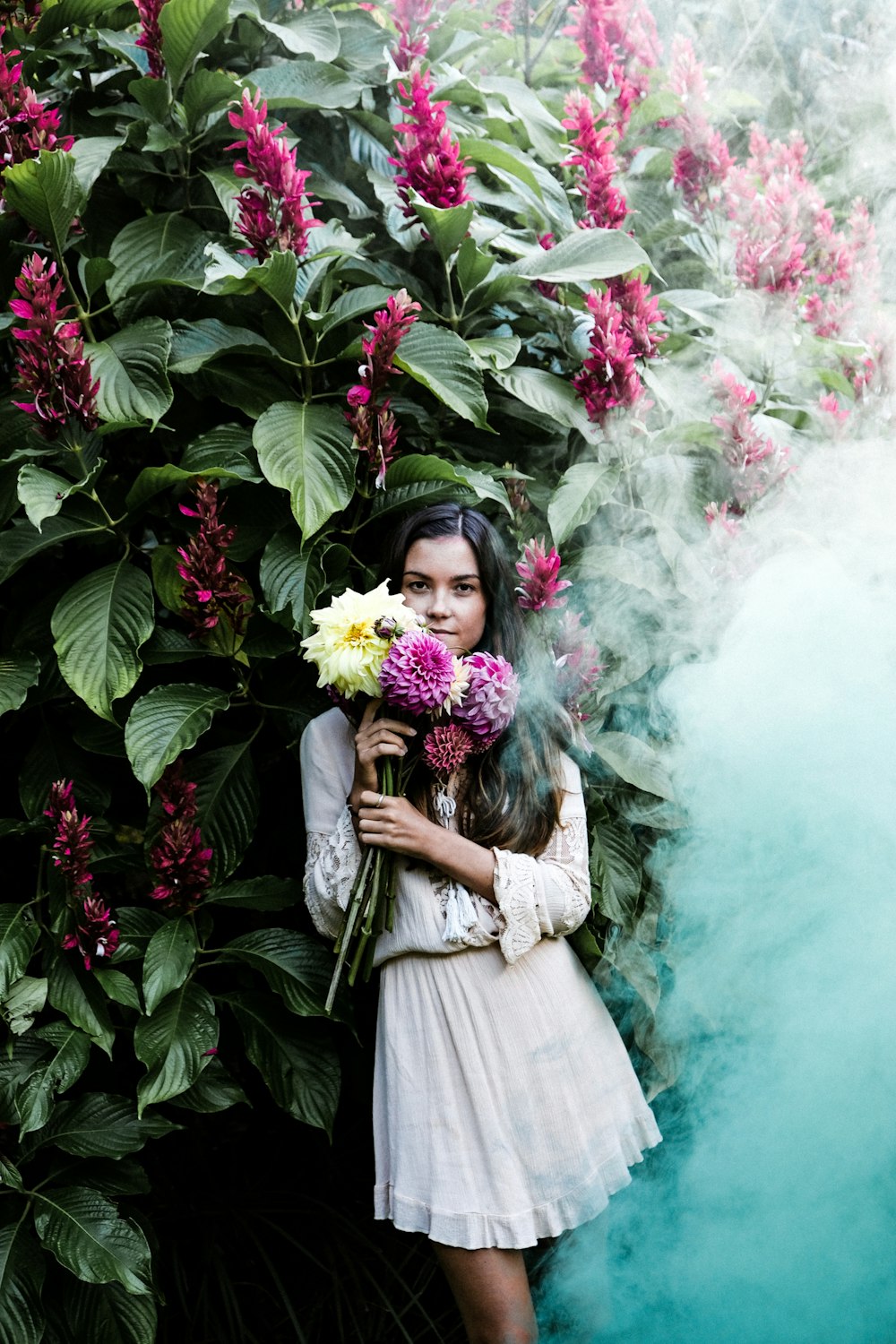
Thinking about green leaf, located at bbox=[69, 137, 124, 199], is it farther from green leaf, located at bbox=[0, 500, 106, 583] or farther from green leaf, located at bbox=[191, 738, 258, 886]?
green leaf, located at bbox=[191, 738, 258, 886]

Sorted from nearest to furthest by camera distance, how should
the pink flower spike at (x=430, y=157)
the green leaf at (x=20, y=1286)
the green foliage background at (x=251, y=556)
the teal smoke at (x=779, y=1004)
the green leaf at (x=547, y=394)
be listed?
the teal smoke at (x=779, y=1004), the green leaf at (x=20, y=1286), the green foliage background at (x=251, y=556), the pink flower spike at (x=430, y=157), the green leaf at (x=547, y=394)

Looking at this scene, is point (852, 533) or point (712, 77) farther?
point (712, 77)

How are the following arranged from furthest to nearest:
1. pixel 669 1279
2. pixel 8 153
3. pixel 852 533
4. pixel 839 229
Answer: pixel 839 229 < pixel 852 533 < pixel 8 153 < pixel 669 1279

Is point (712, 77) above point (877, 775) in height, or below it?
above

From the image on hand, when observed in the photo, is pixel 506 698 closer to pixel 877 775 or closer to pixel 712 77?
pixel 877 775

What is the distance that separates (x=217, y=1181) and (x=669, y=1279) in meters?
1.05

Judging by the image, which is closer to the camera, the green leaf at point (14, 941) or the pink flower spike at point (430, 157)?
the green leaf at point (14, 941)

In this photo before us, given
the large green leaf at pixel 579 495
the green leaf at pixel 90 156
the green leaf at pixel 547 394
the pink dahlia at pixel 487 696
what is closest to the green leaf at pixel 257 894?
the pink dahlia at pixel 487 696

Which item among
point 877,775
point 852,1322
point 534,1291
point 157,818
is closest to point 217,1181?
point 534,1291

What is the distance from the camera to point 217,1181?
237cm

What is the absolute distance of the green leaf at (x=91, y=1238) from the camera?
1.76 m

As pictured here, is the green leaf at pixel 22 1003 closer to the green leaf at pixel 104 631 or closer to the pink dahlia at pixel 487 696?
the green leaf at pixel 104 631

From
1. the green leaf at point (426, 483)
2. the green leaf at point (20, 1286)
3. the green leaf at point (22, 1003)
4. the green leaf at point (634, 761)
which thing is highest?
the green leaf at point (426, 483)

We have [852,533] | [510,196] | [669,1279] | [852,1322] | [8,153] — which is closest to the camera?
[852,1322]
